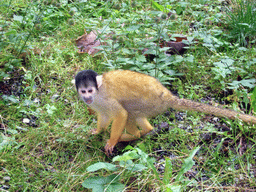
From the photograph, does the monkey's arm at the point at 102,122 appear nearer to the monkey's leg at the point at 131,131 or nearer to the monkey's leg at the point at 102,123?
the monkey's leg at the point at 102,123

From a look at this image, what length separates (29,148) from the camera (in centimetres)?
312

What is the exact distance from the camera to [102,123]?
3.38 m

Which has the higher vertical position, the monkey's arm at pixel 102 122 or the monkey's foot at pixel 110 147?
the monkey's arm at pixel 102 122

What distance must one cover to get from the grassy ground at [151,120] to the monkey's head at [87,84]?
1.54ft

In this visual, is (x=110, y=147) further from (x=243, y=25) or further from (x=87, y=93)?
(x=243, y=25)

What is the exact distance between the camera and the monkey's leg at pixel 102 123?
331 cm

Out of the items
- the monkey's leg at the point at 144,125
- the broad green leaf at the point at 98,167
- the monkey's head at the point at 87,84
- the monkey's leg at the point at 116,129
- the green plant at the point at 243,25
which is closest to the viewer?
the broad green leaf at the point at 98,167

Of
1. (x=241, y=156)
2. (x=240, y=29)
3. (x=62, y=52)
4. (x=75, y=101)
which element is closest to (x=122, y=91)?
(x=75, y=101)

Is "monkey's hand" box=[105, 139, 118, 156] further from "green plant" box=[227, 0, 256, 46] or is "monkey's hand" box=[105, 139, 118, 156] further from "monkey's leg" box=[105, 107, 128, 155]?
"green plant" box=[227, 0, 256, 46]

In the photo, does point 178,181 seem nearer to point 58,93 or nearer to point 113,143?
point 113,143

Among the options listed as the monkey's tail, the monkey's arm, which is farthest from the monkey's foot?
the monkey's tail

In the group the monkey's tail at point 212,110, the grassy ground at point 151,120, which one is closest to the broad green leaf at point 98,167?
the grassy ground at point 151,120

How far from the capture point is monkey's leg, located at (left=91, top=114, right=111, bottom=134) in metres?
3.31

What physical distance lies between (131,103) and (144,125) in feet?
1.03
